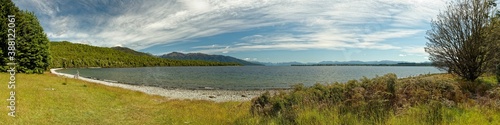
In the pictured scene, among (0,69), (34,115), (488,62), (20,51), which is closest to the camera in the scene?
(34,115)

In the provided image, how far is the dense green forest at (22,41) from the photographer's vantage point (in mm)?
42844

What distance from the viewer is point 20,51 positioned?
45.6 m

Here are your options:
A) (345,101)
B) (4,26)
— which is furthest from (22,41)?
(345,101)

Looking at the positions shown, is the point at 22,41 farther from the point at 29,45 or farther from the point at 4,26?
the point at 4,26

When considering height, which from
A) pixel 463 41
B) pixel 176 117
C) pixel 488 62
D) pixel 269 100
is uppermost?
pixel 463 41

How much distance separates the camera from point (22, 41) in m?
45.2

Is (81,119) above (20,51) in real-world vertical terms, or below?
below

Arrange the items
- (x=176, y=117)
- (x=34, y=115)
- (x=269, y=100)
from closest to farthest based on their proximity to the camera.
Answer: (x=269, y=100) < (x=34, y=115) < (x=176, y=117)

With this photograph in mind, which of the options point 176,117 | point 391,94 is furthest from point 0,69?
point 391,94

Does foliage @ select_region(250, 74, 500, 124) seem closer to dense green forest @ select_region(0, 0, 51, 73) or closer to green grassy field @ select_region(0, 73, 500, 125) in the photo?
green grassy field @ select_region(0, 73, 500, 125)

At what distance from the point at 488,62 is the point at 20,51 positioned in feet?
195

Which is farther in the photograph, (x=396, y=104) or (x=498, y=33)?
(x=498, y=33)

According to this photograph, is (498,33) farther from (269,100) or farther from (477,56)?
(269,100)

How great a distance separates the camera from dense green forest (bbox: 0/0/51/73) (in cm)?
4284
